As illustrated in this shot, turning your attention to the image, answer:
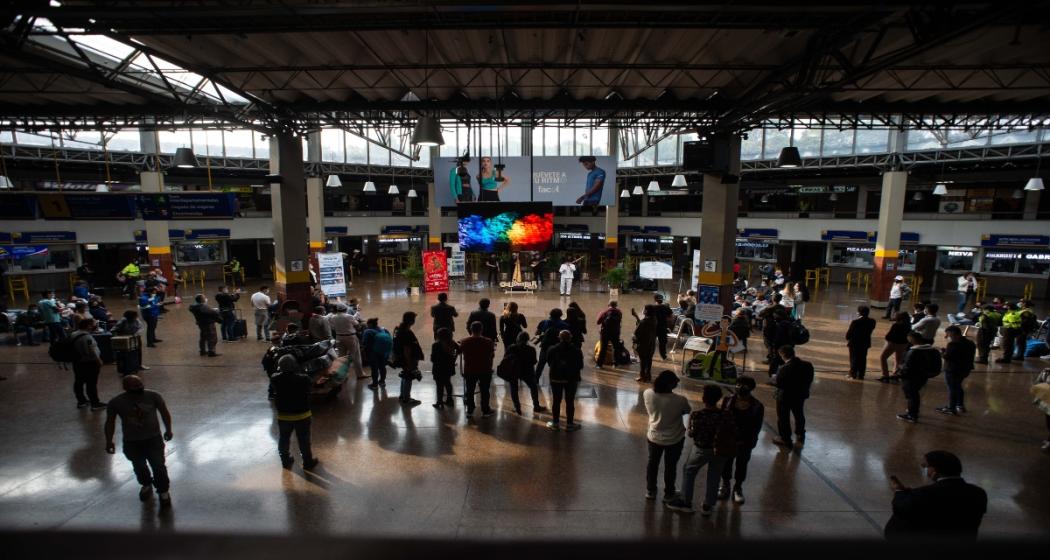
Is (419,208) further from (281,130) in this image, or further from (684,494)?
(684,494)

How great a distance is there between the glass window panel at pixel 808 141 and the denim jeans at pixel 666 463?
70.8 feet

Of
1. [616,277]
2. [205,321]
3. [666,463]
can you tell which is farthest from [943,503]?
[616,277]

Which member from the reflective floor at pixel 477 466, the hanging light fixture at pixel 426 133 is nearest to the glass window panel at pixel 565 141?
the hanging light fixture at pixel 426 133

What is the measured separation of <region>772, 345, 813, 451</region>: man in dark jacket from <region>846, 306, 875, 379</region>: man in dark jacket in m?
3.60

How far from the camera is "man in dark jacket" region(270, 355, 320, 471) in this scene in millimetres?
5598

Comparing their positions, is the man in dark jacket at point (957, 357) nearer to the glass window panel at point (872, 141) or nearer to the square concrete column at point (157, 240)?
the glass window panel at point (872, 141)

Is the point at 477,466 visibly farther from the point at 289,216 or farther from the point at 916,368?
the point at 289,216

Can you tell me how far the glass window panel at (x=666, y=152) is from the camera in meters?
27.6

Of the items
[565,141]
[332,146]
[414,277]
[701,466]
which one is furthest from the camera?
[565,141]

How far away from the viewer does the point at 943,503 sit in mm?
3469

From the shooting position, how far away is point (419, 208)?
3491 centimetres

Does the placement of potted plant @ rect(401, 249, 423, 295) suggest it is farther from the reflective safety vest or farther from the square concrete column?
the reflective safety vest

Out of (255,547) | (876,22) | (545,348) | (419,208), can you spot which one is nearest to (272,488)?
(545,348)

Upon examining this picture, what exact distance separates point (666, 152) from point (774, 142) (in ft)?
17.9
